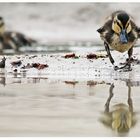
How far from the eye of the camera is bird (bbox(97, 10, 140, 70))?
4.37 meters

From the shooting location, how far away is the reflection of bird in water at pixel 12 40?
4.45 m

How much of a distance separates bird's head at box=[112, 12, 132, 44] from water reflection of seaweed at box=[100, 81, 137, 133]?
2.17 ft

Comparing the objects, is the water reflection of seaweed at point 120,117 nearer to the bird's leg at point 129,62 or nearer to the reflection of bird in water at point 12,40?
the bird's leg at point 129,62

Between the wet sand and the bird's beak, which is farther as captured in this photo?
the bird's beak

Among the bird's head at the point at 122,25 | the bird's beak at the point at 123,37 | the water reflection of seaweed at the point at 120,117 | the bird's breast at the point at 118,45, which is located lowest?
the water reflection of seaweed at the point at 120,117

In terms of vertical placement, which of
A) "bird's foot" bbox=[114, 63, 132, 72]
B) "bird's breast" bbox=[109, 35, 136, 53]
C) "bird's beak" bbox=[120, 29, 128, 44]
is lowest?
"bird's foot" bbox=[114, 63, 132, 72]

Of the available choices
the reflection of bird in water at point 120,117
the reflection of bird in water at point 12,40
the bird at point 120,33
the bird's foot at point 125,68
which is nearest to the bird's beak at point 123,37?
the bird at point 120,33

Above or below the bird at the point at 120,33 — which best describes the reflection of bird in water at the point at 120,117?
below

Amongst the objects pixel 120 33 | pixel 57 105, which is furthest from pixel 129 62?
pixel 57 105

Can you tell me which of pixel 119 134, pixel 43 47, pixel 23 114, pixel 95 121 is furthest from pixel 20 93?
pixel 119 134

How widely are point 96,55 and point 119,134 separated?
925 mm

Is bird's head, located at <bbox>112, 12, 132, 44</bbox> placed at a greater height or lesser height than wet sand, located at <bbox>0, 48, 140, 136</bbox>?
greater

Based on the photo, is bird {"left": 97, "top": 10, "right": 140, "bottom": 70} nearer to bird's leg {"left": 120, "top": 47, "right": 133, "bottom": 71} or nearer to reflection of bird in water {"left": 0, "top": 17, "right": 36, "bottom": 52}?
bird's leg {"left": 120, "top": 47, "right": 133, "bottom": 71}

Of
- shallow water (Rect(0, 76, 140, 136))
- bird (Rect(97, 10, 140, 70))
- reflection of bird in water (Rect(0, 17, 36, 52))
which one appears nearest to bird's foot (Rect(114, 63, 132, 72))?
bird (Rect(97, 10, 140, 70))
